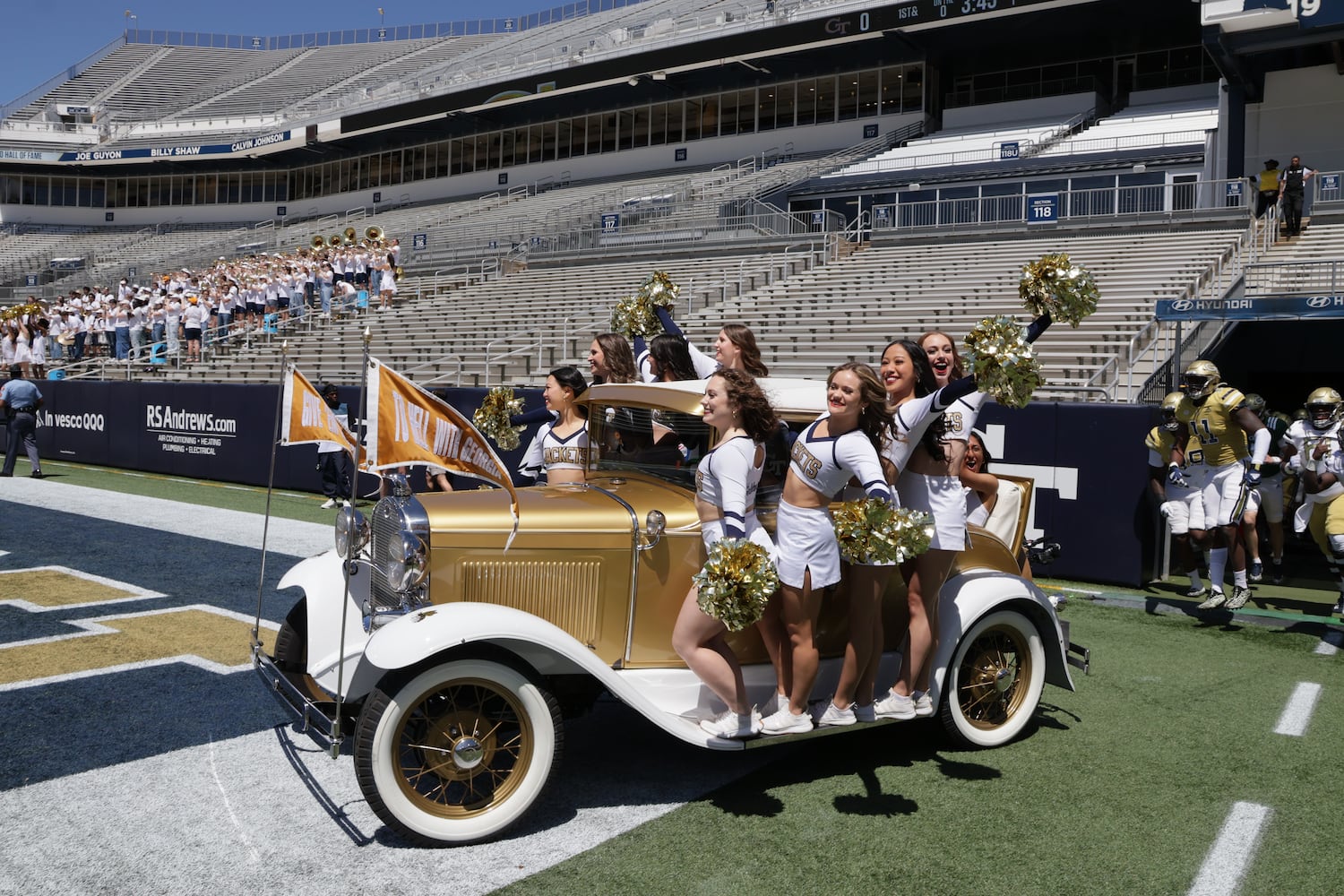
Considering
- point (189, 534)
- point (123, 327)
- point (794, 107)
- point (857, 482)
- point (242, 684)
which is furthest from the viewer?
point (794, 107)

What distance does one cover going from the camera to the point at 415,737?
449 cm

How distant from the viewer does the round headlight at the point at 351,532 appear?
5086 mm

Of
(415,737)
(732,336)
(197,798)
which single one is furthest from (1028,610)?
(197,798)

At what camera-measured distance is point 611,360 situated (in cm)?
688

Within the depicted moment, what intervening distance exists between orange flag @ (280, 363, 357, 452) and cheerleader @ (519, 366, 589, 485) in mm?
1453

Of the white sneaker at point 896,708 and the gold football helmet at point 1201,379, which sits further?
the gold football helmet at point 1201,379

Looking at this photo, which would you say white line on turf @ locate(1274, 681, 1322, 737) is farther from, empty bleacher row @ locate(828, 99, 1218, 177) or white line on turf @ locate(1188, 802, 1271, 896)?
empty bleacher row @ locate(828, 99, 1218, 177)

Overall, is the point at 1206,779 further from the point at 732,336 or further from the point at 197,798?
the point at 197,798

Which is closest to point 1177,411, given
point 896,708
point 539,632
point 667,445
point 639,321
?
point 639,321

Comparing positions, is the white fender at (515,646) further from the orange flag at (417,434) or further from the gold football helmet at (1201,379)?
the gold football helmet at (1201,379)

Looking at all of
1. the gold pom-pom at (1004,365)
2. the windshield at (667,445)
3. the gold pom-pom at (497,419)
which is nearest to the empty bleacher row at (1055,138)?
the gold pom-pom at (497,419)

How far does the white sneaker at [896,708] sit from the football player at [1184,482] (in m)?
4.90

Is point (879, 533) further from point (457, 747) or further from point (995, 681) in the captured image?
point (457, 747)

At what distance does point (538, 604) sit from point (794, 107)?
36153 mm
